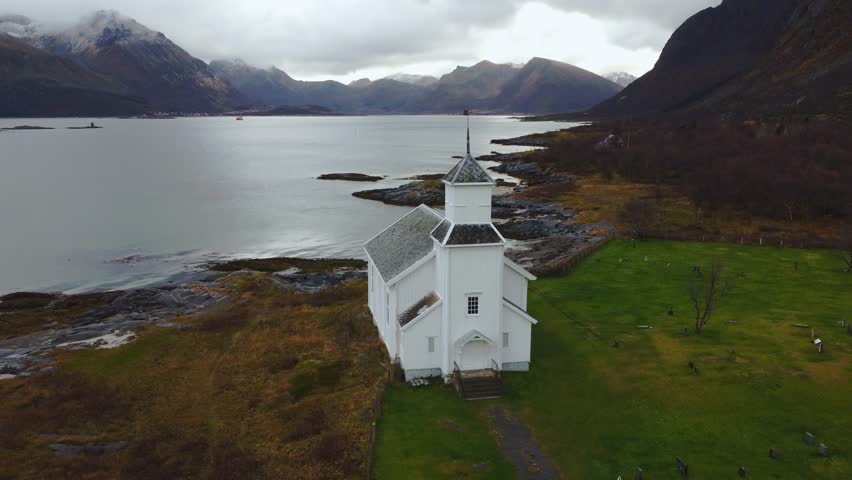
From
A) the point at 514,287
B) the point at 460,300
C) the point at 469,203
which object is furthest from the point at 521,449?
the point at 469,203

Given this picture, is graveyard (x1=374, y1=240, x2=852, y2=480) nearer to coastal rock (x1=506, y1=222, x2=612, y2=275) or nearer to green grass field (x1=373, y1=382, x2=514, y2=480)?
green grass field (x1=373, y1=382, x2=514, y2=480)

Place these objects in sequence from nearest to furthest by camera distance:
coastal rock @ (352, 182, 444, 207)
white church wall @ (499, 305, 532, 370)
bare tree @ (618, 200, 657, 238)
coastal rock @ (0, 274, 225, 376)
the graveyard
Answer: the graveyard < white church wall @ (499, 305, 532, 370) < coastal rock @ (0, 274, 225, 376) < bare tree @ (618, 200, 657, 238) < coastal rock @ (352, 182, 444, 207)

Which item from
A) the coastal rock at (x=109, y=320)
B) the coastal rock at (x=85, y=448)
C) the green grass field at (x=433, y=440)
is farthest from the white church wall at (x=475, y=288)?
the coastal rock at (x=109, y=320)

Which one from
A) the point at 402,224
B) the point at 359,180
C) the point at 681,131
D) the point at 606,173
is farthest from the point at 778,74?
the point at 402,224

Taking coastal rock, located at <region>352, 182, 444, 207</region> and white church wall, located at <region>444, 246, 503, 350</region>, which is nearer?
white church wall, located at <region>444, 246, 503, 350</region>

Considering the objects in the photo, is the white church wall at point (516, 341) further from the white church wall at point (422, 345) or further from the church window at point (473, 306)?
the white church wall at point (422, 345)

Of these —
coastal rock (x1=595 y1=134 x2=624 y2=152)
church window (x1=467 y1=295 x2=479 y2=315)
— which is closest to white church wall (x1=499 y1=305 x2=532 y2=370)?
church window (x1=467 y1=295 x2=479 y2=315)
